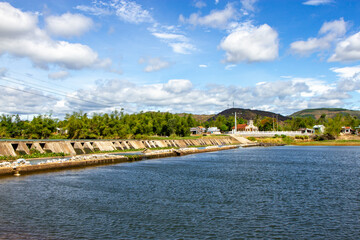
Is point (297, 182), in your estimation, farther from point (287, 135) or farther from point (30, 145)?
point (287, 135)

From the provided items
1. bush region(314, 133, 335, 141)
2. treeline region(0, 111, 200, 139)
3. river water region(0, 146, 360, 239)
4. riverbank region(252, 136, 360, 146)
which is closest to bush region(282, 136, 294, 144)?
riverbank region(252, 136, 360, 146)

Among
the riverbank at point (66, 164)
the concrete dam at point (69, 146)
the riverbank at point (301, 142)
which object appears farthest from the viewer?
the riverbank at point (301, 142)

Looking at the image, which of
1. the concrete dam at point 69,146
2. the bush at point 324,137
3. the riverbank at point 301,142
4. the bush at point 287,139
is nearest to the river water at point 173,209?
the concrete dam at point 69,146

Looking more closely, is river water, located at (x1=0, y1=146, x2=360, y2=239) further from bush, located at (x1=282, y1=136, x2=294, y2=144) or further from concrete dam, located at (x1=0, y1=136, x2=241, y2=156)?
bush, located at (x1=282, y1=136, x2=294, y2=144)

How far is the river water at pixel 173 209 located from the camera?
13.4 meters

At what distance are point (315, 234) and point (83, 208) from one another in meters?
12.5

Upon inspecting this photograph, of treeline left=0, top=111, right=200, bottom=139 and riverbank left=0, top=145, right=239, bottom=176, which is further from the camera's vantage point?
treeline left=0, top=111, right=200, bottom=139

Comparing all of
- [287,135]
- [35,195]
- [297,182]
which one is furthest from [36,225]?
[287,135]

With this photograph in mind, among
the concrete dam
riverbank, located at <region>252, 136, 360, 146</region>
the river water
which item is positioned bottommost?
the river water

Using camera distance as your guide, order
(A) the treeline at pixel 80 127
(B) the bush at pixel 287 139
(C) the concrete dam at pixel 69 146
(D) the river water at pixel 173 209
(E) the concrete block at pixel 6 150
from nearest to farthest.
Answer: (D) the river water at pixel 173 209 < (E) the concrete block at pixel 6 150 < (C) the concrete dam at pixel 69 146 < (A) the treeline at pixel 80 127 < (B) the bush at pixel 287 139

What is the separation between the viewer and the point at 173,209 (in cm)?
1755

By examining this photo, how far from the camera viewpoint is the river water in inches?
527

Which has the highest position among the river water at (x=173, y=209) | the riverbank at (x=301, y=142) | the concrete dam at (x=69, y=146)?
the concrete dam at (x=69, y=146)

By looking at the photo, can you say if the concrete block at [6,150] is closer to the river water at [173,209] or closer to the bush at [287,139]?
the river water at [173,209]
